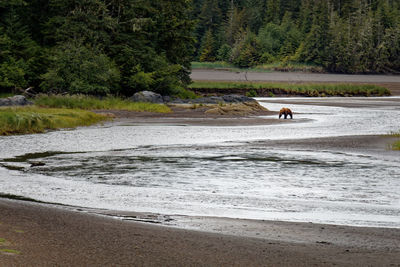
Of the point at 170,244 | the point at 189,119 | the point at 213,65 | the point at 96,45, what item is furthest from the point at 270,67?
the point at 170,244

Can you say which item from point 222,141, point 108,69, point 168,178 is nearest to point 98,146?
point 222,141

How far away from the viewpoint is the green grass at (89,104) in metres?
43.5

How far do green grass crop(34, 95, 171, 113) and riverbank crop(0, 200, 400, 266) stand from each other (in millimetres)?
34467

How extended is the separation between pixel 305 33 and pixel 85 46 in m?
111

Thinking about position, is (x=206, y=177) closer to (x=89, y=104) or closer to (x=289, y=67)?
(x=89, y=104)

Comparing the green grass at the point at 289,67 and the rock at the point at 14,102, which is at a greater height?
the green grass at the point at 289,67

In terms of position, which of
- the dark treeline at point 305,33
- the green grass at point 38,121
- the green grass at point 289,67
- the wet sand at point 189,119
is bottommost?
the wet sand at point 189,119

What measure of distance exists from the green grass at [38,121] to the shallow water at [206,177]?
162cm

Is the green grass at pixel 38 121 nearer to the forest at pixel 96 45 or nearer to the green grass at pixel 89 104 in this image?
the green grass at pixel 89 104

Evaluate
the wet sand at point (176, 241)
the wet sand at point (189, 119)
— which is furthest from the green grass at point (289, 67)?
the wet sand at point (176, 241)

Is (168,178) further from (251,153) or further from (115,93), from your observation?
(115,93)

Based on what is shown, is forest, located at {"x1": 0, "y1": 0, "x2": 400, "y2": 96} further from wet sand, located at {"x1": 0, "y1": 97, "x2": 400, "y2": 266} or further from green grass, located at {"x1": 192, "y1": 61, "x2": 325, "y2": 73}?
green grass, located at {"x1": 192, "y1": 61, "x2": 325, "y2": 73}

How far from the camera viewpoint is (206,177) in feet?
53.4

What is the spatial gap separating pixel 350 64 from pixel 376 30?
14368 millimetres
